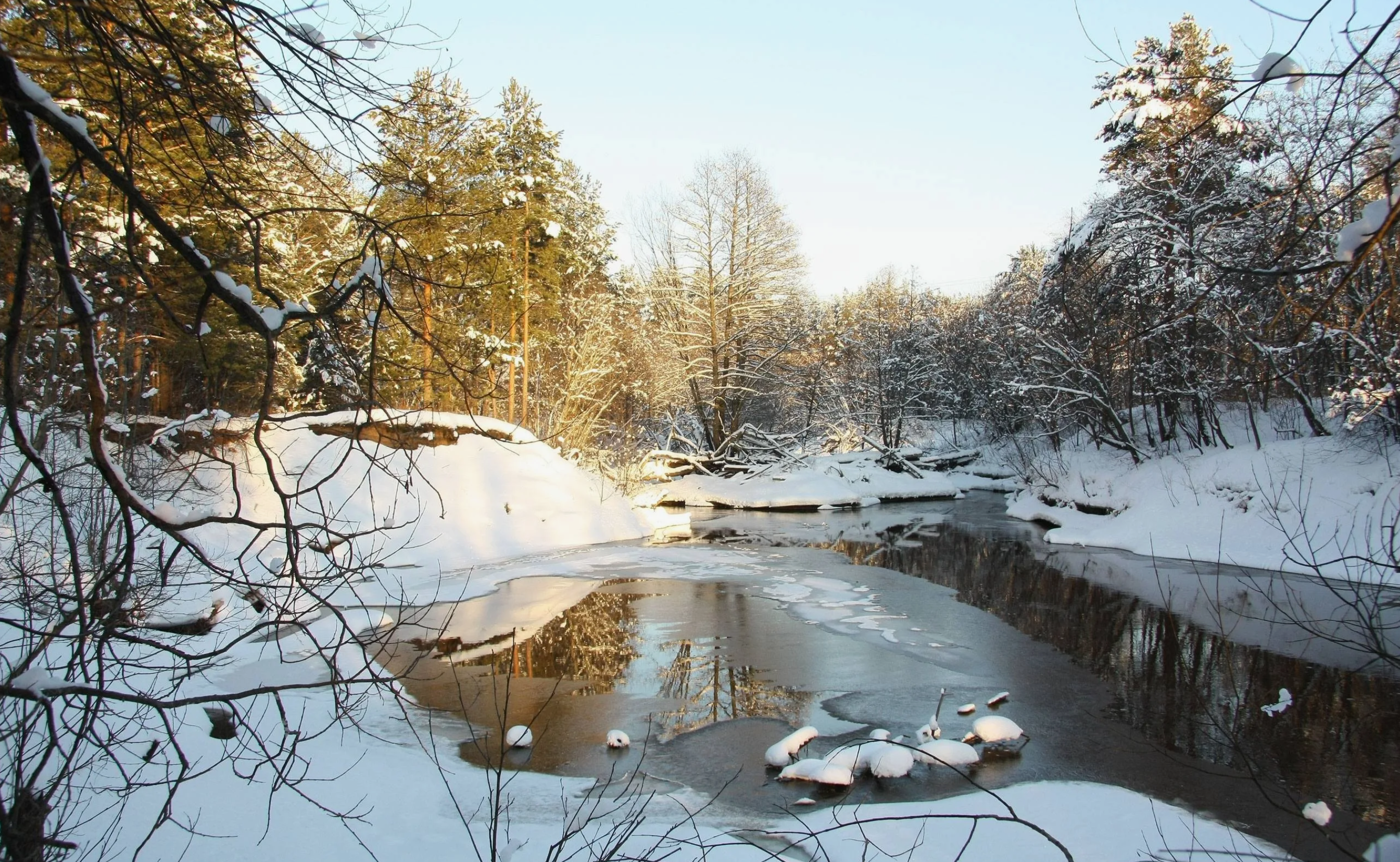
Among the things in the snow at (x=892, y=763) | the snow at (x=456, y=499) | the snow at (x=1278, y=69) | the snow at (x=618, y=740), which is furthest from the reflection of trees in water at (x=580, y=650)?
the snow at (x=1278, y=69)

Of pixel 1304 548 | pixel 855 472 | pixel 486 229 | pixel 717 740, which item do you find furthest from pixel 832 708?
pixel 855 472

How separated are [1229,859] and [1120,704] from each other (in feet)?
9.48

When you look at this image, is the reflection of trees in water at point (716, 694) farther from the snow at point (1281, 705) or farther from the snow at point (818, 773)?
the snow at point (1281, 705)

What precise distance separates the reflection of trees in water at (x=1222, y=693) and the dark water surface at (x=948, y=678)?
30 mm

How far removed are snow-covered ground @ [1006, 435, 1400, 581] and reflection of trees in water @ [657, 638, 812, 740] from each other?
22.3ft

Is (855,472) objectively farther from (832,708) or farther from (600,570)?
(832,708)

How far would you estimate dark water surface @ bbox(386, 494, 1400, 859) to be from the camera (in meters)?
5.80

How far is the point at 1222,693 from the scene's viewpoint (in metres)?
7.84

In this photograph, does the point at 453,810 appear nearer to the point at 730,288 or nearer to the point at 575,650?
the point at 575,650

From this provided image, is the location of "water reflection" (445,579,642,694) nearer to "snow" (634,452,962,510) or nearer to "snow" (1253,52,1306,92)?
"snow" (1253,52,1306,92)

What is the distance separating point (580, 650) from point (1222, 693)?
6386mm

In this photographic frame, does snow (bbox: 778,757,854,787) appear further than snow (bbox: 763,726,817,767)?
No

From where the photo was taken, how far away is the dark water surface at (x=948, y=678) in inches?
228

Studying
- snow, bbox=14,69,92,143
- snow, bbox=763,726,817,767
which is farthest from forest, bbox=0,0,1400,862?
snow, bbox=763,726,817,767
